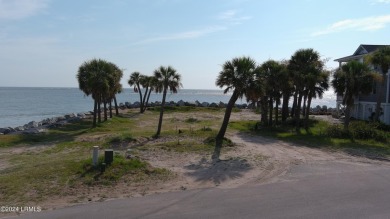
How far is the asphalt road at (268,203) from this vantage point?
972 cm

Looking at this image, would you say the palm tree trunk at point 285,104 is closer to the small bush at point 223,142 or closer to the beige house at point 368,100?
the beige house at point 368,100

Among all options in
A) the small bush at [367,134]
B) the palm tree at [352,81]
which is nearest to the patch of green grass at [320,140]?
the small bush at [367,134]

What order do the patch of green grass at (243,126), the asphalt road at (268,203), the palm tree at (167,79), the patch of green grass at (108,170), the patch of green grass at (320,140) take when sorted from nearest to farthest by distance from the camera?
the asphalt road at (268,203) → the patch of green grass at (108,170) → the patch of green grass at (320,140) → the palm tree at (167,79) → the patch of green grass at (243,126)

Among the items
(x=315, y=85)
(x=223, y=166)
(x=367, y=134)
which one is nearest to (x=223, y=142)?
(x=223, y=166)

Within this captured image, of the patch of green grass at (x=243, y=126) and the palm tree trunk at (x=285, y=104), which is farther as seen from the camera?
the palm tree trunk at (x=285, y=104)

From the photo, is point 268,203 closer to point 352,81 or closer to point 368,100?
point 352,81

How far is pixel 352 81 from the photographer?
2914 cm

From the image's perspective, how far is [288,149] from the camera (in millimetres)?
21828

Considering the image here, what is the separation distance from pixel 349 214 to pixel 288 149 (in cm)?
1220

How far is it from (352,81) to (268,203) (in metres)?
21.4

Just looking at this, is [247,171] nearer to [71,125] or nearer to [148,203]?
[148,203]

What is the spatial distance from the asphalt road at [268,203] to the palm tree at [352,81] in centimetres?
1680

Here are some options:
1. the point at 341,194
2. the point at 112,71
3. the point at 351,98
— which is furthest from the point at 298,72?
the point at 341,194

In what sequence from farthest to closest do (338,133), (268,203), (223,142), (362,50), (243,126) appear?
(362,50) → (243,126) → (338,133) → (223,142) → (268,203)
